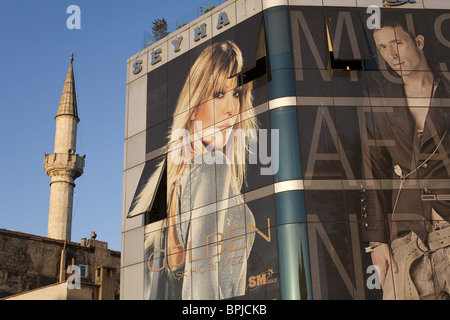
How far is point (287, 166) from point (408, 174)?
5186 millimetres

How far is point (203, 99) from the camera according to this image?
30.8 meters

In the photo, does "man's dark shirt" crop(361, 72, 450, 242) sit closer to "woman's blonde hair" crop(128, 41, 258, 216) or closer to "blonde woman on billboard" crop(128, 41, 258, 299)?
"blonde woman on billboard" crop(128, 41, 258, 299)

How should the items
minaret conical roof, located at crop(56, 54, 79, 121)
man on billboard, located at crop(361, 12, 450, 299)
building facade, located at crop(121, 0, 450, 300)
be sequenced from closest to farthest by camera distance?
1. man on billboard, located at crop(361, 12, 450, 299)
2. building facade, located at crop(121, 0, 450, 300)
3. minaret conical roof, located at crop(56, 54, 79, 121)

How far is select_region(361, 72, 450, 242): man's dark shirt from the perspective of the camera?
25.4m

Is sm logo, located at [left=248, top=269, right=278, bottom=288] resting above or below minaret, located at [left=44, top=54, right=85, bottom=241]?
below

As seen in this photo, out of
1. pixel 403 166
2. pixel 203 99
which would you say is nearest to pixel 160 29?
pixel 203 99

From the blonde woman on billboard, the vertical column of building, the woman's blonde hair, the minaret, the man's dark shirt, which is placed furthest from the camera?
the minaret

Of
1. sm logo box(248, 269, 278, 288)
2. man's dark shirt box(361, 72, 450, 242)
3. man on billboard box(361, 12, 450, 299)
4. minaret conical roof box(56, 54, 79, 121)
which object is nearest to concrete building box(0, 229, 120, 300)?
minaret conical roof box(56, 54, 79, 121)

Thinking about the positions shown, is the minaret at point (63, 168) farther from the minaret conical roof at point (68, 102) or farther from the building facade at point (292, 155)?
the building facade at point (292, 155)

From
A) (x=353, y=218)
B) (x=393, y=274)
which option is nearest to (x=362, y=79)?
(x=353, y=218)

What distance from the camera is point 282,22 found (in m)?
28.6

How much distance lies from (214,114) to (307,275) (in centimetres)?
960

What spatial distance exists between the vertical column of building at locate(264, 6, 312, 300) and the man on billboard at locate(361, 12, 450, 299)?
9.13 feet

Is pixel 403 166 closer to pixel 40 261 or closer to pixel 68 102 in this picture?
pixel 40 261
